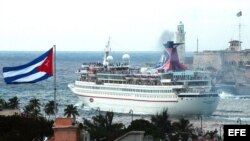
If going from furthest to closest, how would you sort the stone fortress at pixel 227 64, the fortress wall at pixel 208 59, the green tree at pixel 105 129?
the fortress wall at pixel 208 59
the stone fortress at pixel 227 64
the green tree at pixel 105 129

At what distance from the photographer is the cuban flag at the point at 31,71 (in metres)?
23.7

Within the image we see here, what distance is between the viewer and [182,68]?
91000 mm

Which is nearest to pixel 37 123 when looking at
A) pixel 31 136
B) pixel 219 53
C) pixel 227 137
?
pixel 31 136

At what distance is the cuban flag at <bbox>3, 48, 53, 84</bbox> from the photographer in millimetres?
23734

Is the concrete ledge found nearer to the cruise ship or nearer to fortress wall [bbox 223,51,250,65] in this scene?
the cruise ship

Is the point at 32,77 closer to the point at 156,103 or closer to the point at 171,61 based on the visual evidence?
the point at 156,103

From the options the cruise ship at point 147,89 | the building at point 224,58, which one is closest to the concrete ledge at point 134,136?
the cruise ship at point 147,89

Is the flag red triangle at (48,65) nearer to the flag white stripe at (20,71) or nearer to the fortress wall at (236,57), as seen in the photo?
the flag white stripe at (20,71)

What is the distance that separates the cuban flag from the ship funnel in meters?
64.4

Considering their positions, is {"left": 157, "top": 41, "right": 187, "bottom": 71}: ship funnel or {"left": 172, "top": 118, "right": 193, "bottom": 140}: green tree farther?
{"left": 157, "top": 41, "right": 187, "bottom": 71}: ship funnel

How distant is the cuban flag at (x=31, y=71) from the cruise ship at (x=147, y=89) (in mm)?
56435

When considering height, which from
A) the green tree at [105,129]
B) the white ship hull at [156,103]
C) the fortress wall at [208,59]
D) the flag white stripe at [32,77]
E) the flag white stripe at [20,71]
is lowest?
the white ship hull at [156,103]

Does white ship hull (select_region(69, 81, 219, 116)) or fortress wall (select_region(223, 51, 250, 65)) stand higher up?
fortress wall (select_region(223, 51, 250, 65))

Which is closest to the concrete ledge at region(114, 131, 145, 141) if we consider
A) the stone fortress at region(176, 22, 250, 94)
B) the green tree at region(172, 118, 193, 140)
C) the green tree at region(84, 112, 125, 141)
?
the green tree at region(84, 112, 125, 141)
